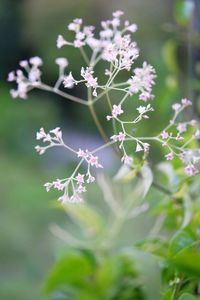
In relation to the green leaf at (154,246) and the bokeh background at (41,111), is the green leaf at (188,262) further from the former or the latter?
the bokeh background at (41,111)

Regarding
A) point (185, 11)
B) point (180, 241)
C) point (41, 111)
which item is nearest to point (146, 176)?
point (180, 241)

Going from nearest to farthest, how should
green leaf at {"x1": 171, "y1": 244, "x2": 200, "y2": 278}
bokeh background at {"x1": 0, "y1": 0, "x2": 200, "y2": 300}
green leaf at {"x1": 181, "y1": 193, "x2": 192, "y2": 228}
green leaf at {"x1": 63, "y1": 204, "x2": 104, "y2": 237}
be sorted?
green leaf at {"x1": 171, "y1": 244, "x2": 200, "y2": 278}, green leaf at {"x1": 181, "y1": 193, "x2": 192, "y2": 228}, green leaf at {"x1": 63, "y1": 204, "x2": 104, "y2": 237}, bokeh background at {"x1": 0, "y1": 0, "x2": 200, "y2": 300}

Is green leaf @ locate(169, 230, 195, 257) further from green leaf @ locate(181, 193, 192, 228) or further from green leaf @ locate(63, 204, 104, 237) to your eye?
green leaf @ locate(63, 204, 104, 237)

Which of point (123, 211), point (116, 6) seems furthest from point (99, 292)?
point (116, 6)

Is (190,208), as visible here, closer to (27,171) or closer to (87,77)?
(87,77)

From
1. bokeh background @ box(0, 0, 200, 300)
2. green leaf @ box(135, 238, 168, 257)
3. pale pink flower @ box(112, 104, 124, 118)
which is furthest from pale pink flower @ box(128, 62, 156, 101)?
bokeh background @ box(0, 0, 200, 300)
